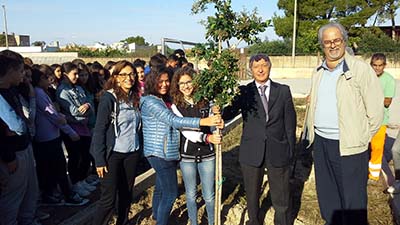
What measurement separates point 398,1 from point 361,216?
1381 inches

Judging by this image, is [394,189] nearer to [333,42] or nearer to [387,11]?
[333,42]

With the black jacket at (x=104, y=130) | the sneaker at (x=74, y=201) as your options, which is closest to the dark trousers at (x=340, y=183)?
the black jacket at (x=104, y=130)

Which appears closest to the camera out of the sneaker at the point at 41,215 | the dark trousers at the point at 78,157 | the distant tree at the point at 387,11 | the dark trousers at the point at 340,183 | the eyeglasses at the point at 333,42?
the eyeglasses at the point at 333,42

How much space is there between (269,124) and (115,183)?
5.06 feet

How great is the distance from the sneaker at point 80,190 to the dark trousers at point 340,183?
2.80 metres

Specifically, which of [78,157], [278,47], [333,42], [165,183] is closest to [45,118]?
[78,157]

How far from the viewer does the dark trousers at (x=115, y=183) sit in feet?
12.3

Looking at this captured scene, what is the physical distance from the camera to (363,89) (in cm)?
345

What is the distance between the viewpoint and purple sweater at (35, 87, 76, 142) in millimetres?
4352

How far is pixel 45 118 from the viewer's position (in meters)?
4.42

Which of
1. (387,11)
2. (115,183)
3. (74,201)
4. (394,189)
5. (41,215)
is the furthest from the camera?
(387,11)

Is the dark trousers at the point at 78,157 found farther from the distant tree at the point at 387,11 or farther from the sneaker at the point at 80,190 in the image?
the distant tree at the point at 387,11

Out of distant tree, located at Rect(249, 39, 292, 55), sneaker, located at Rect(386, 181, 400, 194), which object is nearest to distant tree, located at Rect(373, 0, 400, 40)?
distant tree, located at Rect(249, 39, 292, 55)

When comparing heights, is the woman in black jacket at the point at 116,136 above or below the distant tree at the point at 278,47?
below
